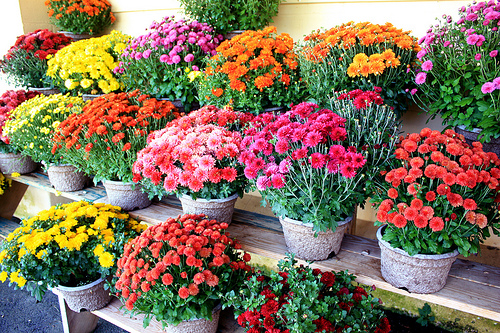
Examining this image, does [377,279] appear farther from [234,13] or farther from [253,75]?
[234,13]

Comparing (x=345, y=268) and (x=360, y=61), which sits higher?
(x=360, y=61)

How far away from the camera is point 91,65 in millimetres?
2473

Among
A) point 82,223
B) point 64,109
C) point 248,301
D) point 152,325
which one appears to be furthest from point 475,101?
point 64,109

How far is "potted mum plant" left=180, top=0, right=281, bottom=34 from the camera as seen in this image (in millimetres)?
2152

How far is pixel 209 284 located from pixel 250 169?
1.58 ft

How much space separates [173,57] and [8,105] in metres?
1.64

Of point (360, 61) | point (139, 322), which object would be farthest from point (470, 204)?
point (139, 322)

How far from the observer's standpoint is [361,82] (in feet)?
5.38

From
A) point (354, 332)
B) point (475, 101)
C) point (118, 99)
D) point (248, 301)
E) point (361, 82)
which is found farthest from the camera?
point (118, 99)

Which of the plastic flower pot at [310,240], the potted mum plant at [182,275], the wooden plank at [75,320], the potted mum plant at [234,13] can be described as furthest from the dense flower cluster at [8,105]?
the plastic flower pot at [310,240]

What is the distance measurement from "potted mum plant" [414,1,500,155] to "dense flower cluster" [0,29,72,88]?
2976 mm

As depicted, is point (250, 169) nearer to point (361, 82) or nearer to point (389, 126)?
point (389, 126)

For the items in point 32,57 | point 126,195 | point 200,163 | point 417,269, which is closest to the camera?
point 417,269

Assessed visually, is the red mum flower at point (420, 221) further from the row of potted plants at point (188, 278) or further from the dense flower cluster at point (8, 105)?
the dense flower cluster at point (8, 105)
